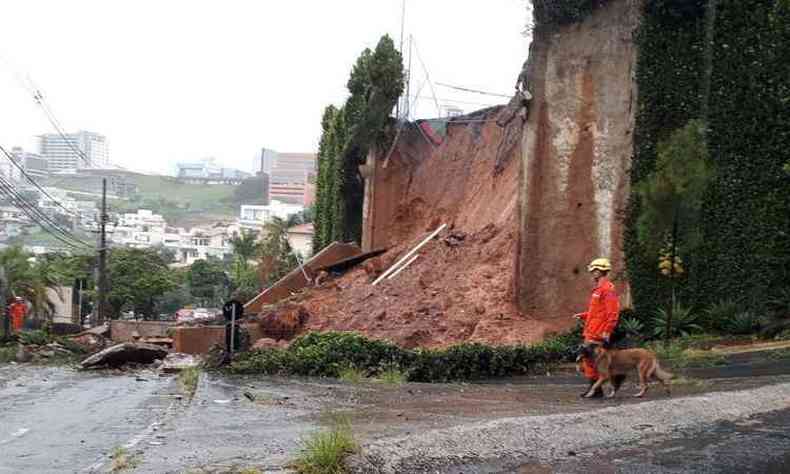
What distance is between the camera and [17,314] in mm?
36688

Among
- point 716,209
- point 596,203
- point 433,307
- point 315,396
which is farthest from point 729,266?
point 315,396

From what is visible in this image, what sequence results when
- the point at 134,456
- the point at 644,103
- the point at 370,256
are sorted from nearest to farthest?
the point at 134,456 < the point at 644,103 < the point at 370,256

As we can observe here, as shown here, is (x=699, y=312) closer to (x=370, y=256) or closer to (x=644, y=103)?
(x=644, y=103)

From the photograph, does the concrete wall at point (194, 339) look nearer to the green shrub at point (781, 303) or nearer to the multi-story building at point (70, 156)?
the green shrub at point (781, 303)

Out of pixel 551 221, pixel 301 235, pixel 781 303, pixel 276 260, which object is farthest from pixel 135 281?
pixel 781 303

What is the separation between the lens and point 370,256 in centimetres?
3073

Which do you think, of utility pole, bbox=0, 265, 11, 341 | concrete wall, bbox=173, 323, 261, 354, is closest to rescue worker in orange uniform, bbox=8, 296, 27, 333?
utility pole, bbox=0, 265, 11, 341

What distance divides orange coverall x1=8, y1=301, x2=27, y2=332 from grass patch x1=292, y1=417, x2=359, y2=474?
3091 cm

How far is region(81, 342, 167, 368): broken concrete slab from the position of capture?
22562 mm

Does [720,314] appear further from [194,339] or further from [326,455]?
[194,339]

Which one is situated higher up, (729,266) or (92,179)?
(92,179)

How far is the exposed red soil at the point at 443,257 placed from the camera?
21.4m

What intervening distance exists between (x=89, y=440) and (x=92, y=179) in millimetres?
116763

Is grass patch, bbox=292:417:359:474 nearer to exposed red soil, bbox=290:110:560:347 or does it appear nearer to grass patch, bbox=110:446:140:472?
grass patch, bbox=110:446:140:472
